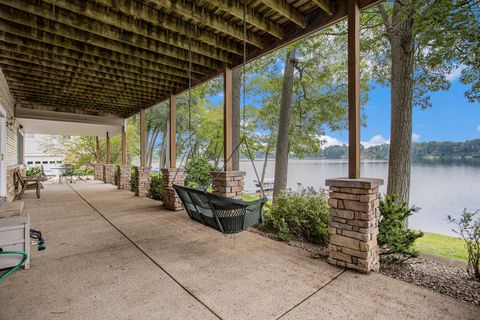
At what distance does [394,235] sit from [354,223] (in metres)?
0.62

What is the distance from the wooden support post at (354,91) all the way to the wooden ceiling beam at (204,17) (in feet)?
4.89

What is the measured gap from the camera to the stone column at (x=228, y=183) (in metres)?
4.25

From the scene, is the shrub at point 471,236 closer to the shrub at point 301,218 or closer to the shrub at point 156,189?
the shrub at point 301,218

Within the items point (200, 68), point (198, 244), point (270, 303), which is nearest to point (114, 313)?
point (270, 303)

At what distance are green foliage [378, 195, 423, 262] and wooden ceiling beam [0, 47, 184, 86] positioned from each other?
4802mm

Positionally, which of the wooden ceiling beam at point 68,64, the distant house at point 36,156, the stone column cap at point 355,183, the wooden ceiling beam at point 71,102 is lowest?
the stone column cap at point 355,183

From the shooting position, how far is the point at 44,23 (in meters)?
3.22

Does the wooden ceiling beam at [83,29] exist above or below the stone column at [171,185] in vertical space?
above

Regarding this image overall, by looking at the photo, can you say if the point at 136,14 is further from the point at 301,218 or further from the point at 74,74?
the point at 301,218

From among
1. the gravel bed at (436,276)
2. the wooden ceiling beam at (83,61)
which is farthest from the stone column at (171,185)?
the gravel bed at (436,276)

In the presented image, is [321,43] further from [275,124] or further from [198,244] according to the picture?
[198,244]

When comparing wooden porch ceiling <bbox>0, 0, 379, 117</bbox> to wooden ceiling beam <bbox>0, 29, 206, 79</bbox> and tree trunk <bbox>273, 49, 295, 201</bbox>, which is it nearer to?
wooden ceiling beam <bbox>0, 29, 206, 79</bbox>

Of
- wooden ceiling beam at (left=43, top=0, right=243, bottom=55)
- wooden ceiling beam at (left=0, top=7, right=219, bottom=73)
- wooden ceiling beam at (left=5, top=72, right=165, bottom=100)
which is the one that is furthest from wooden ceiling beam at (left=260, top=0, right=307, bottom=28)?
wooden ceiling beam at (left=5, top=72, right=165, bottom=100)

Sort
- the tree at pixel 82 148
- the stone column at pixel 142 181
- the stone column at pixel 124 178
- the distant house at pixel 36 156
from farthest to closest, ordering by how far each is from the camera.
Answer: the distant house at pixel 36 156 < the tree at pixel 82 148 < the stone column at pixel 124 178 < the stone column at pixel 142 181
